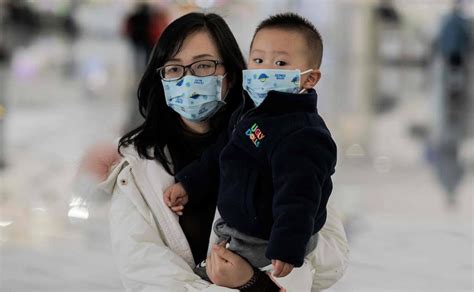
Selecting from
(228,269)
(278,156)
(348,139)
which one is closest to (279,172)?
(278,156)

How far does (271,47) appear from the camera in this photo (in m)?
1.65

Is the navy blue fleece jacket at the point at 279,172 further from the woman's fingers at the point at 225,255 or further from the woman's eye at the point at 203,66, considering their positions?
the woman's eye at the point at 203,66

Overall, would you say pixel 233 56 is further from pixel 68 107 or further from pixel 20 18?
pixel 20 18

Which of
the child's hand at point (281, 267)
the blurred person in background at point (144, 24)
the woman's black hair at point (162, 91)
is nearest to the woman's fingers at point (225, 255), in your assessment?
the child's hand at point (281, 267)

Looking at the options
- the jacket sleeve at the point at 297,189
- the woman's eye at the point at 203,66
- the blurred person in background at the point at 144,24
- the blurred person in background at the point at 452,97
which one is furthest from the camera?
the blurred person in background at the point at 144,24

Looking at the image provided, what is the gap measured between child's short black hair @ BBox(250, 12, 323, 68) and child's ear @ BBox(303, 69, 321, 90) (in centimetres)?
2

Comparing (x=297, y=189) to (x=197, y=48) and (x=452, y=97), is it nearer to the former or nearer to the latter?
(x=197, y=48)

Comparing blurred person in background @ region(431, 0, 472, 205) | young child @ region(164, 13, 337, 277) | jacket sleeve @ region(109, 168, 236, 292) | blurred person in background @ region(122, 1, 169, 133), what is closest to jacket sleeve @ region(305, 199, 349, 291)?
young child @ region(164, 13, 337, 277)

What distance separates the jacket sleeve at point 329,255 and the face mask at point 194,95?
1.27 feet

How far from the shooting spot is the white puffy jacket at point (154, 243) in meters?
1.79

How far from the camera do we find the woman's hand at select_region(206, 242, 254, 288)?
1.70m

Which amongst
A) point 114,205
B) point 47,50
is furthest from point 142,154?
point 47,50

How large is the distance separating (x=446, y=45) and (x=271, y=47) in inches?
270

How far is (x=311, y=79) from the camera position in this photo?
168 cm
